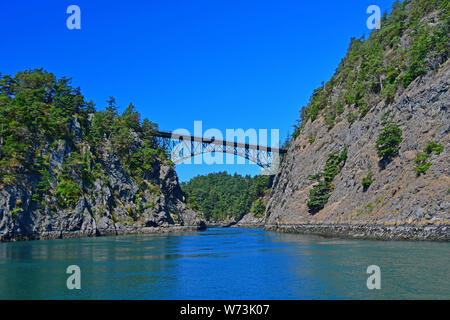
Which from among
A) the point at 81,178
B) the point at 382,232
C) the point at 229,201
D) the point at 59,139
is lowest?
the point at 229,201

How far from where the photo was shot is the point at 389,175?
4675 centimetres

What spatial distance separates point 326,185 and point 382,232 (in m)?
23.2

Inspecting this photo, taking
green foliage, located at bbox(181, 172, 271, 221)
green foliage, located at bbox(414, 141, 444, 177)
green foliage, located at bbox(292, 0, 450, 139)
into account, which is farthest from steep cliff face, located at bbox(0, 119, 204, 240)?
green foliage, located at bbox(414, 141, 444, 177)

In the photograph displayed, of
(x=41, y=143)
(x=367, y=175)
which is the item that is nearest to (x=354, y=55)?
(x=367, y=175)

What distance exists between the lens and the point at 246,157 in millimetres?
114875

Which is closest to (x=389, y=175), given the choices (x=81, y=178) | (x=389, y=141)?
(x=389, y=141)

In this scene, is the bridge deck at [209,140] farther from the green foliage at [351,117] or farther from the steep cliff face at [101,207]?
the green foliage at [351,117]

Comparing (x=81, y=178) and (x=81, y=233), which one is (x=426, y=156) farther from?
(x=81, y=178)

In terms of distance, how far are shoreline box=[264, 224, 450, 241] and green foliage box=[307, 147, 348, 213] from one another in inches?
159

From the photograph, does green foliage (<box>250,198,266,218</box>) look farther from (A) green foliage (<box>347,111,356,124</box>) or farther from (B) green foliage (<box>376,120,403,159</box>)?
(B) green foliage (<box>376,120,403,159</box>)

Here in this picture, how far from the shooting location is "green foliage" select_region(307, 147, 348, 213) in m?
63.2

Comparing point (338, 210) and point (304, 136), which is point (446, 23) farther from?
point (304, 136)

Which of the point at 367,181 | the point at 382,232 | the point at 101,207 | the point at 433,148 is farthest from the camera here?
the point at 101,207

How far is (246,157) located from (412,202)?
77.6 meters
